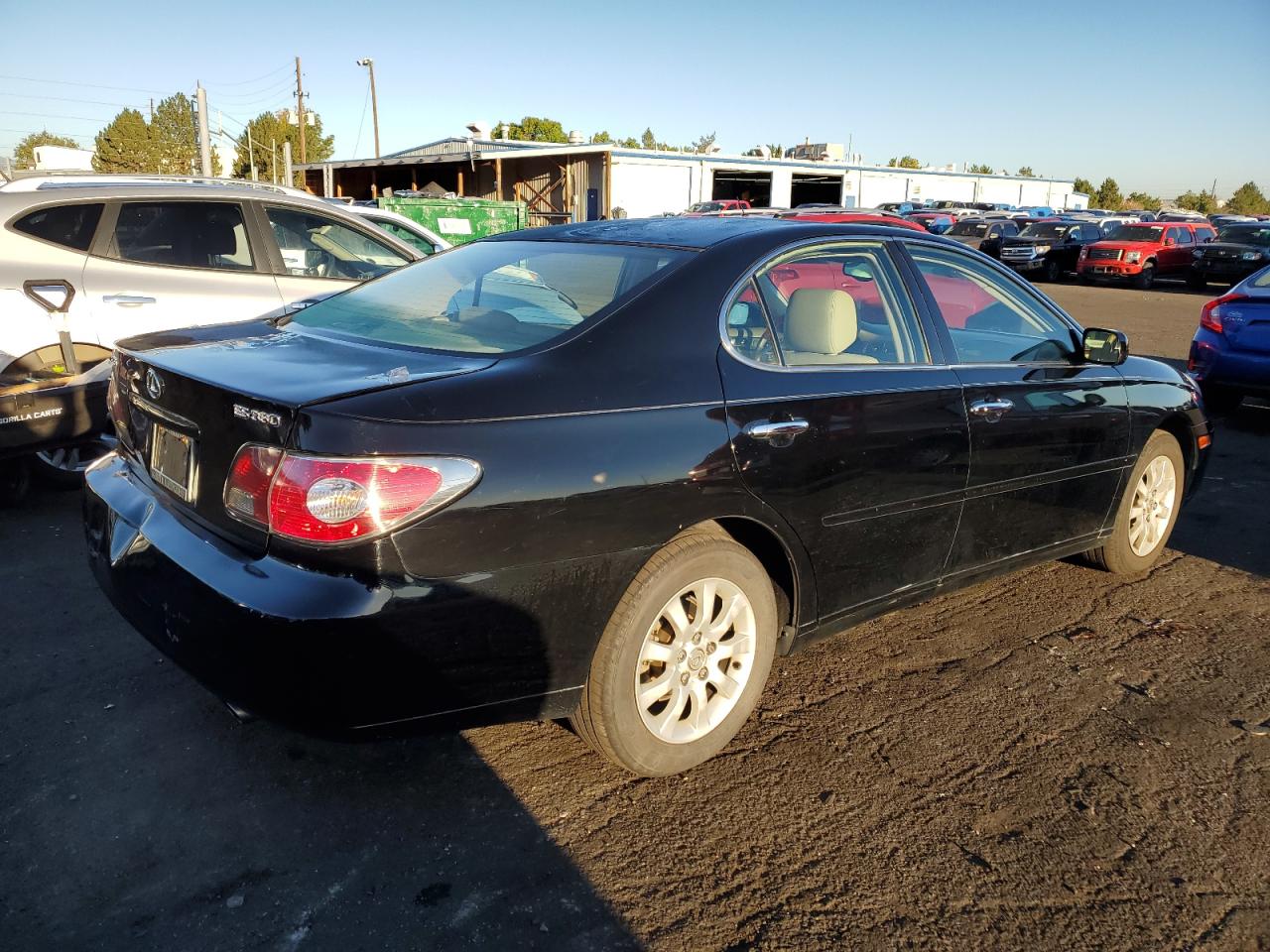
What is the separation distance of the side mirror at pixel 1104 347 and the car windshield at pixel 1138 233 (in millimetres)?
24385

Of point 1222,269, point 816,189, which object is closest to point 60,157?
point 1222,269

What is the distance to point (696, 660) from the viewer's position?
2910 millimetres

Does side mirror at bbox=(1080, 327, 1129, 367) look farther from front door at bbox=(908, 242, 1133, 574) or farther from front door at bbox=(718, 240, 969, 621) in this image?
front door at bbox=(718, 240, 969, 621)

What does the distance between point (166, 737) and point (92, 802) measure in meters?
0.35

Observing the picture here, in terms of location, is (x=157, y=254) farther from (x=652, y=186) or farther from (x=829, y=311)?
(x=652, y=186)

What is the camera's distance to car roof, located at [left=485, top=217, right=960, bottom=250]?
323 cm

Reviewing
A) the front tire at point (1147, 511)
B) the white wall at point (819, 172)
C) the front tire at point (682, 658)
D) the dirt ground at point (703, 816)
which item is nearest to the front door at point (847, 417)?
the front tire at point (682, 658)

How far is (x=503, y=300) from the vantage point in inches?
126

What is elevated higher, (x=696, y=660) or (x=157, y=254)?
(x=157, y=254)

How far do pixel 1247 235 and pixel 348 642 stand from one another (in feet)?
89.9

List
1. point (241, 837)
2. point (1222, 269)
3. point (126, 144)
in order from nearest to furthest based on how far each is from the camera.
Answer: point (241, 837)
point (1222, 269)
point (126, 144)

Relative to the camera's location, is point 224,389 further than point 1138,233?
No

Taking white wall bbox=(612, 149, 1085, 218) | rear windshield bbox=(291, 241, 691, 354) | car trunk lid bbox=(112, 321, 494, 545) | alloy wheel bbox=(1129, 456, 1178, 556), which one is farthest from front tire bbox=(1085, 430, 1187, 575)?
white wall bbox=(612, 149, 1085, 218)

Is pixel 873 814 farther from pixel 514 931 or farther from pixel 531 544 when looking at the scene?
pixel 531 544
